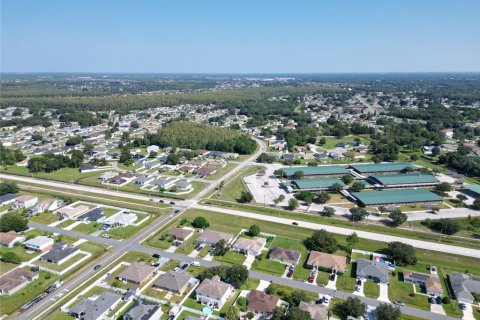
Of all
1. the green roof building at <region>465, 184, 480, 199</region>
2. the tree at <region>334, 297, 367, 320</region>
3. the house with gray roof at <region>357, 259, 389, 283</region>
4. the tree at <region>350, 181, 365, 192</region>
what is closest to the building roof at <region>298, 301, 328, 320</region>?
the tree at <region>334, 297, 367, 320</region>

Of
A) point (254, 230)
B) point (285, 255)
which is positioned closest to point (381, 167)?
Answer: point (254, 230)

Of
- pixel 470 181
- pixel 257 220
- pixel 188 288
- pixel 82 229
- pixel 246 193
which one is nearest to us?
pixel 188 288

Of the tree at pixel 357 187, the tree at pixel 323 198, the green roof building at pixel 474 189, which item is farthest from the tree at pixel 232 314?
the green roof building at pixel 474 189

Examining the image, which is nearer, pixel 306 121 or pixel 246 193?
pixel 246 193

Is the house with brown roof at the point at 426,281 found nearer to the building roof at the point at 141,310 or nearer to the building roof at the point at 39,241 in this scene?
the building roof at the point at 141,310

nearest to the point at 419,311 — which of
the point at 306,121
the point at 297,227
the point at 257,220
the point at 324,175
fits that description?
the point at 297,227

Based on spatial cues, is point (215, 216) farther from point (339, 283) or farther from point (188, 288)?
point (339, 283)

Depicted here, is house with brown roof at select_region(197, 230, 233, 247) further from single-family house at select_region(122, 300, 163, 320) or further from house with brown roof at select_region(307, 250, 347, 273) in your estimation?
single-family house at select_region(122, 300, 163, 320)
